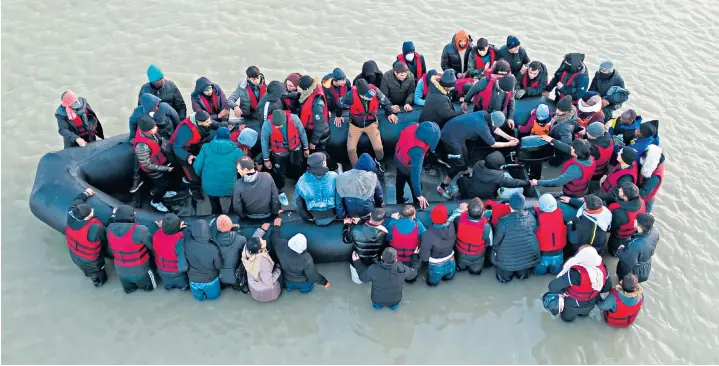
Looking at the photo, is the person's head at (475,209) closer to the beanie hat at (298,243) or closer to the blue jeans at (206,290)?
the beanie hat at (298,243)

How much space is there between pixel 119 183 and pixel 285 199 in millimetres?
2012

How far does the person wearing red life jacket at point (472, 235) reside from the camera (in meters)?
5.72

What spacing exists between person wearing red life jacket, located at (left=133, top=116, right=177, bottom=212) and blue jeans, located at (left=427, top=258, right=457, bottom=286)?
321 centimetres

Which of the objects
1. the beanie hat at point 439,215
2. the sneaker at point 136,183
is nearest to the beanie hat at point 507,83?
the beanie hat at point 439,215

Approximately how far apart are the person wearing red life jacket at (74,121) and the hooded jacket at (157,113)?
0.67 meters

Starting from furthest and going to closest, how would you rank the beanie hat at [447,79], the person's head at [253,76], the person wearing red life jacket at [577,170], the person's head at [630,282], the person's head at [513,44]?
1. the person's head at [513,44]
2. the person's head at [253,76]
3. the beanie hat at [447,79]
4. the person wearing red life jacket at [577,170]
5. the person's head at [630,282]

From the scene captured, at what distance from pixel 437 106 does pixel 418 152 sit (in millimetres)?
824

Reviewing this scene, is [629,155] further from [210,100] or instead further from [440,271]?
[210,100]

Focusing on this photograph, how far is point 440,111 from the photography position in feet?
22.3

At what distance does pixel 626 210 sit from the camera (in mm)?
5852

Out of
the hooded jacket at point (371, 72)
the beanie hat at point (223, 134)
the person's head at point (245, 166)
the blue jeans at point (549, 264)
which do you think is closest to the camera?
the person's head at point (245, 166)

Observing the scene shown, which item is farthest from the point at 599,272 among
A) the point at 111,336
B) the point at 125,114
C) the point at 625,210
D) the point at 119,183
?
the point at 125,114

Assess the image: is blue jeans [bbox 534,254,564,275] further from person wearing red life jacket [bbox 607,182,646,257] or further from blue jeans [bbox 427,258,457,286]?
blue jeans [bbox 427,258,457,286]

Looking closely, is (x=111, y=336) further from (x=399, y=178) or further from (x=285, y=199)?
(x=399, y=178)
